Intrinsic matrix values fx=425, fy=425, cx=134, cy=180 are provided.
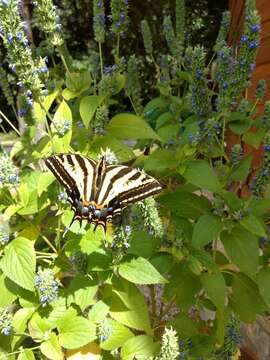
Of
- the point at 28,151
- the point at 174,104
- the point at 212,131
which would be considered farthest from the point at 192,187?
the point at 28,151

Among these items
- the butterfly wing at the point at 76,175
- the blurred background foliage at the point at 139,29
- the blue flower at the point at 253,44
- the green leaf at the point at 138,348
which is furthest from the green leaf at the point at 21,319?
the blurred background foliage at the point at 139,29

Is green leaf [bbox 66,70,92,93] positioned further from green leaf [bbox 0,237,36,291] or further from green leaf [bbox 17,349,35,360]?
green leaf [bbox 17,349,35,360]

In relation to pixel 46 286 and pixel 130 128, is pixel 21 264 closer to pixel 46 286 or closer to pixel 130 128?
pixel 46 286

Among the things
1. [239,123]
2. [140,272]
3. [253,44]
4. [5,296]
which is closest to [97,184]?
[140,272]

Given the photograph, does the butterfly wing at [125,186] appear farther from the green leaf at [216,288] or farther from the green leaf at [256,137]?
the green leaf at [256,137]

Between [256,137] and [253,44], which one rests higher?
[253,44]

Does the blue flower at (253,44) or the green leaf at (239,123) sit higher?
the blue flower at (253,44)
